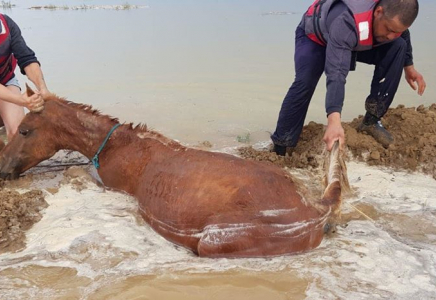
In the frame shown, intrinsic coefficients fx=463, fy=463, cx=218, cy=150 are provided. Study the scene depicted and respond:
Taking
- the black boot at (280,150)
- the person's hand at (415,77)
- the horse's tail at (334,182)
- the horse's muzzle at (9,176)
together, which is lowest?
the horse's muzzle at (9,176)

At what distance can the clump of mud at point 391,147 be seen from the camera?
5125mm

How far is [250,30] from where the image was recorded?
1370 cm

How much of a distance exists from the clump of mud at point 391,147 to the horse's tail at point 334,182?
1.26 meters

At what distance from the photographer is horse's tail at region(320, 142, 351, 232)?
3.55 m

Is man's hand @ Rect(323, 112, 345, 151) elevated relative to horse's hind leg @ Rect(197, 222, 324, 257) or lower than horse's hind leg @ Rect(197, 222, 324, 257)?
elevated

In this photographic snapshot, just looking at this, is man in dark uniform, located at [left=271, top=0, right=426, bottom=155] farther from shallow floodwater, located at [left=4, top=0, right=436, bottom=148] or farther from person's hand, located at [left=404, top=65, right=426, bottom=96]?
shallow floodwater, located at [left=4, top=0, right=436, bottom=148]

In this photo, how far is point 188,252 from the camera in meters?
3.62

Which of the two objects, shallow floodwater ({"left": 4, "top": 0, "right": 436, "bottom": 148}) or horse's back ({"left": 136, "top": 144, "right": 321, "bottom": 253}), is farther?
shallow floodwater ({"left": 4, "top": 0, "right": 436, "bottom": 148})

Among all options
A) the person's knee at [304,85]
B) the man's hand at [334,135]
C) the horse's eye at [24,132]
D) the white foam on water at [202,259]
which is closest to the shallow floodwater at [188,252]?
the white foam on water at [202,259]

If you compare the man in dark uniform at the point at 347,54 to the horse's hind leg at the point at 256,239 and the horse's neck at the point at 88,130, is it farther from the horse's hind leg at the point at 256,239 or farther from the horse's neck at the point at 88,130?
the horse's neck at the point at 88,130

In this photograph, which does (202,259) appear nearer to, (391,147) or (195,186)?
(195,186)

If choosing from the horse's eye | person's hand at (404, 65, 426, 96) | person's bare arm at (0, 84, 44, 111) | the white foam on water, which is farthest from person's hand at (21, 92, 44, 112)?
person's hand at (404, 65, 426, 96)

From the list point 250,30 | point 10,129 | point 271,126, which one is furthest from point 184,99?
point 250,30

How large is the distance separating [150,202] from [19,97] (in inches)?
71.1
